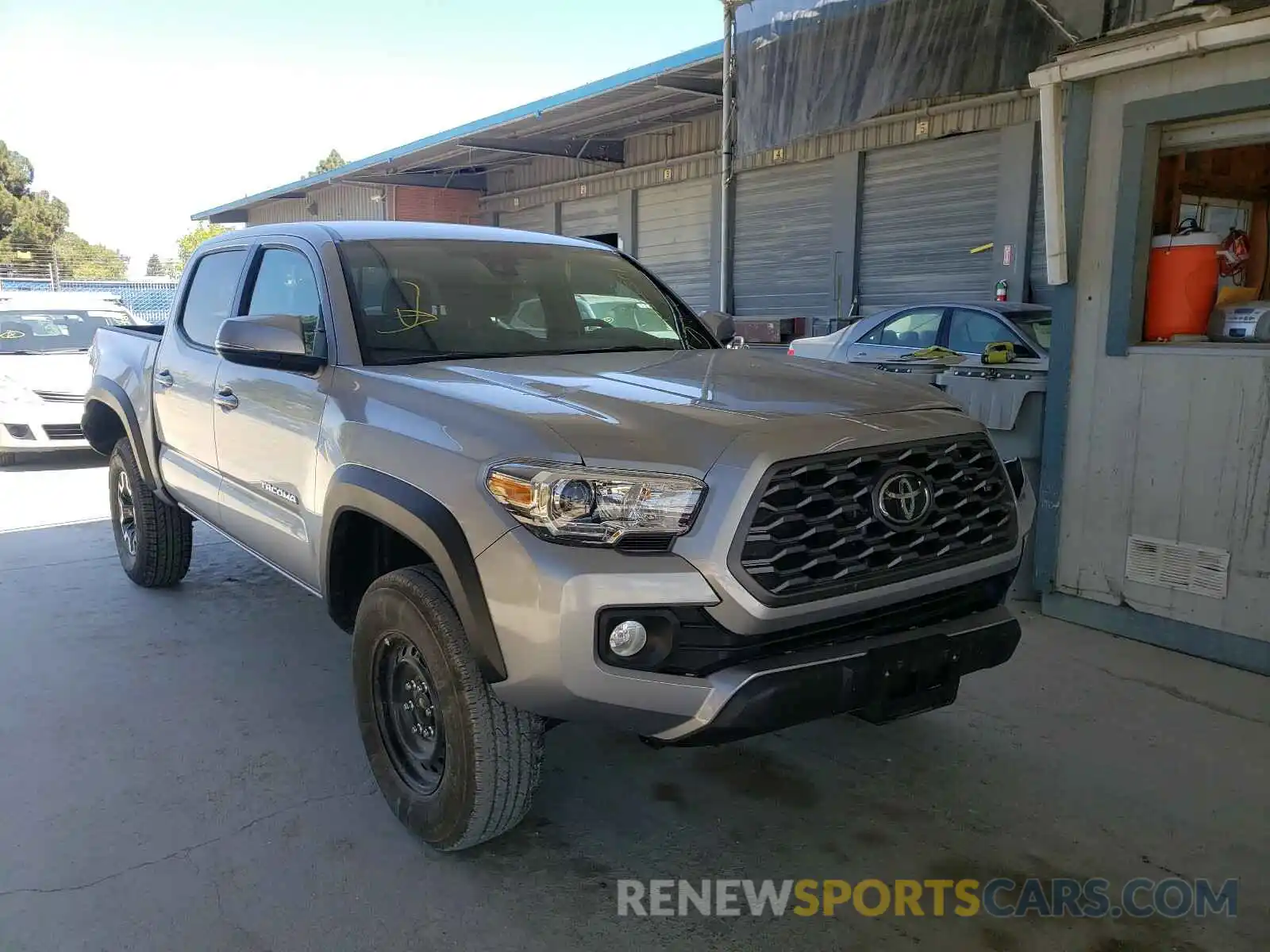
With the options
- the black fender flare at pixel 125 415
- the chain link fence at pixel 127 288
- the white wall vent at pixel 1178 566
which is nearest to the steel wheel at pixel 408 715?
the black fender flare at pixel 125 415

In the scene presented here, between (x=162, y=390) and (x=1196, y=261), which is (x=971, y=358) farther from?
(x=162, y=390)

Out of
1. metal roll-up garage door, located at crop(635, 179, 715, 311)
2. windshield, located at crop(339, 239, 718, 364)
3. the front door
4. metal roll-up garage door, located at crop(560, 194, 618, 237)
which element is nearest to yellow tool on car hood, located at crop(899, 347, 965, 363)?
windshield, located at crop(339, 239, 718, 364)

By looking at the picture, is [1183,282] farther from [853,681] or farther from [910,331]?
[910,331]

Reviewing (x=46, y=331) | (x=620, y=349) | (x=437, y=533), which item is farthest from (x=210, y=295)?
(x=46, y=331)

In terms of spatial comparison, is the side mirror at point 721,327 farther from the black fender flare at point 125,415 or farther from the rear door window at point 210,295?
the black fender flare at point 125,415

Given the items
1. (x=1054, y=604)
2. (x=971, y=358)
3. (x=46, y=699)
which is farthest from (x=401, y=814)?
(x=971, y=358)

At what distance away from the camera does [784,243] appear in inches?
588

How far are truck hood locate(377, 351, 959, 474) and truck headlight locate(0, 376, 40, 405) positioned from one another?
753 centimetres

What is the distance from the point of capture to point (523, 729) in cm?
257

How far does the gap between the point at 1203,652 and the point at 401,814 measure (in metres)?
3.69

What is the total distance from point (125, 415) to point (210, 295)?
105 cm

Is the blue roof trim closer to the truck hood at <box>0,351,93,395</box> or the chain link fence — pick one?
the truck hood at <box>0,351,93,395</box>

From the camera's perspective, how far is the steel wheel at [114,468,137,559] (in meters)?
5.40

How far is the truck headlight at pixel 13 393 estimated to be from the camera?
28.9 feet
